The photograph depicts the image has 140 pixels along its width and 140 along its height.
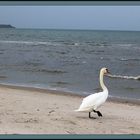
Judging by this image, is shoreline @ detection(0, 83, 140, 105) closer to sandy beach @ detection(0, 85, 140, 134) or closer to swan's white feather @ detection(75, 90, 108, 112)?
sandy beach @ detection(0, 85, 140, 134)

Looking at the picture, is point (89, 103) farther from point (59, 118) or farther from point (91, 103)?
point (59, 118)

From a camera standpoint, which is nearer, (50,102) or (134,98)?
(50,102)

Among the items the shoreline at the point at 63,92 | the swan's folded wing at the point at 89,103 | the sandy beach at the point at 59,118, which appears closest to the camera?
the sandy beach at the point at 59,118

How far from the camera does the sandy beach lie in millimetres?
6480

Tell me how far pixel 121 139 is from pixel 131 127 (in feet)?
14.0

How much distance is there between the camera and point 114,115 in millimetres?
8773

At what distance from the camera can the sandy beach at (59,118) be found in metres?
6.48

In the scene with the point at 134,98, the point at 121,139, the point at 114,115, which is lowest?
the point at 121,139

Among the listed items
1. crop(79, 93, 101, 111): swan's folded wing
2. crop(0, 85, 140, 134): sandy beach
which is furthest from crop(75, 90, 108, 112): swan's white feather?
crop(0, 85, 140, 134): sandy beach

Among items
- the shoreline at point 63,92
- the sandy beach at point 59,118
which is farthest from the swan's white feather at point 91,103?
the shoreline at point 63,92

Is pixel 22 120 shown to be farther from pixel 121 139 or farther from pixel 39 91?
pixel 39 91

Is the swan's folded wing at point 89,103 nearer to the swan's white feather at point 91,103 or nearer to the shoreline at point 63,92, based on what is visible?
the swan's white feather at point 91,103

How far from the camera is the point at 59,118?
25.2ft

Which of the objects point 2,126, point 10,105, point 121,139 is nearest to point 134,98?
point 10,105
